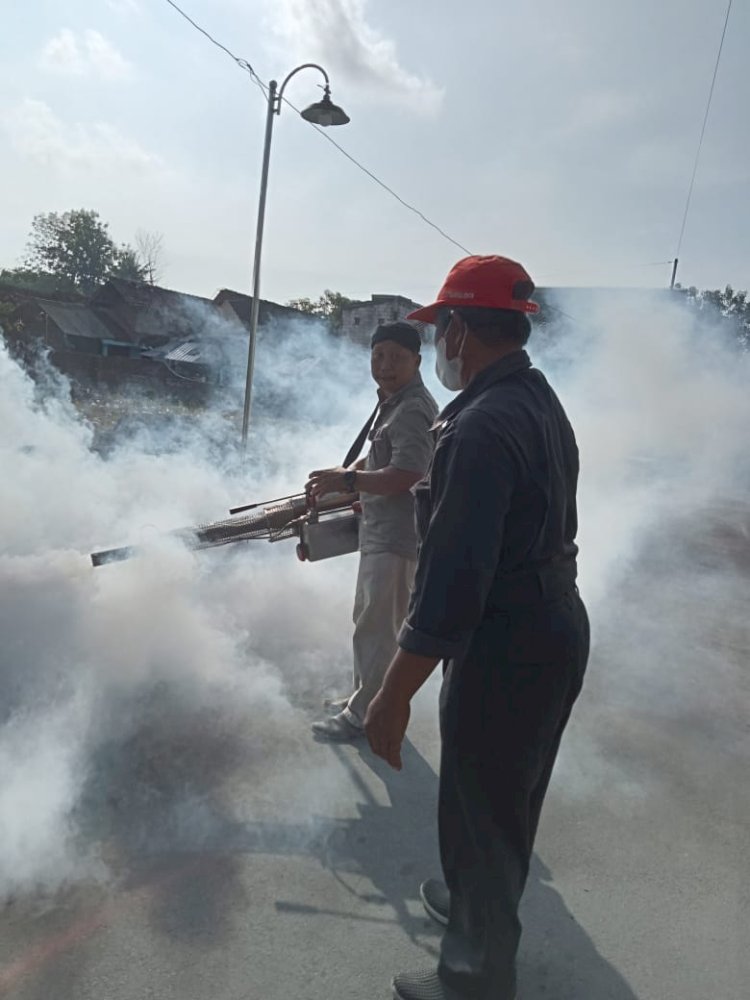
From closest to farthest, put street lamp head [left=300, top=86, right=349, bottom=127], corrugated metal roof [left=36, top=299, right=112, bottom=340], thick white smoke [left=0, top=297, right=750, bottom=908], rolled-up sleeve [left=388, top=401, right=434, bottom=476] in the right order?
thick white smoke [left=0, top=297, right=750, bottom=908], rolled-up sleeve [left=388, top=401, right=434, bottom=476], street lamp head [left=300, top=86, right=349, bottom=127], corrugated metal roof [left=36, top=299, right=112, bottom=340]

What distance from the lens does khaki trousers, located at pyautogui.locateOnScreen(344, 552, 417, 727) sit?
3059 mm

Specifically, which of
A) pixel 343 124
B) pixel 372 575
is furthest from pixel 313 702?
pixel 343 124

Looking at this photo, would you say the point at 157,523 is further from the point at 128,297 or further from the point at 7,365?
the point at 128,297

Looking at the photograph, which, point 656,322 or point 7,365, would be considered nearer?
point 7,365

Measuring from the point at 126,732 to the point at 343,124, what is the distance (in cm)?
668

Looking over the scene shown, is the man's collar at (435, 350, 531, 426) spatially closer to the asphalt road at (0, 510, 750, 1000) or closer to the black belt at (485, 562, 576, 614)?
the black belt at (485, 562, 576, 614)

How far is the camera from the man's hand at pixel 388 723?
164 cm

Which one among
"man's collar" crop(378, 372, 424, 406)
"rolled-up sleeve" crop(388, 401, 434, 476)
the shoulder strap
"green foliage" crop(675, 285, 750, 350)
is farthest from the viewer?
"green foliage" crop(675, 285, 750, 350)

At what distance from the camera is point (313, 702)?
345cm

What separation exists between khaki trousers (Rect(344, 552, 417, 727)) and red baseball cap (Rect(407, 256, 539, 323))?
5.05ft

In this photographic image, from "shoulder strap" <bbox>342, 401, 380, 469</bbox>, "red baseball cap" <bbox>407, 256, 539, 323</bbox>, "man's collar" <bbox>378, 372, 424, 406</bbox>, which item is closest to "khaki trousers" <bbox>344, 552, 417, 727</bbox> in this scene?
"shoulder strap" <bbox>342, 401, 380, 469</bbox>

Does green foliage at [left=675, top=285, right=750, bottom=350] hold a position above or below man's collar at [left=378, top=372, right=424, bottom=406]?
above

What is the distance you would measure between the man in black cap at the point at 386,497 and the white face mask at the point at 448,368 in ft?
3.26

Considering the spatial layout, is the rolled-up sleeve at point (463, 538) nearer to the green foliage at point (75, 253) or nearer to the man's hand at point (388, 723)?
the man's hand at point (388, 723)
